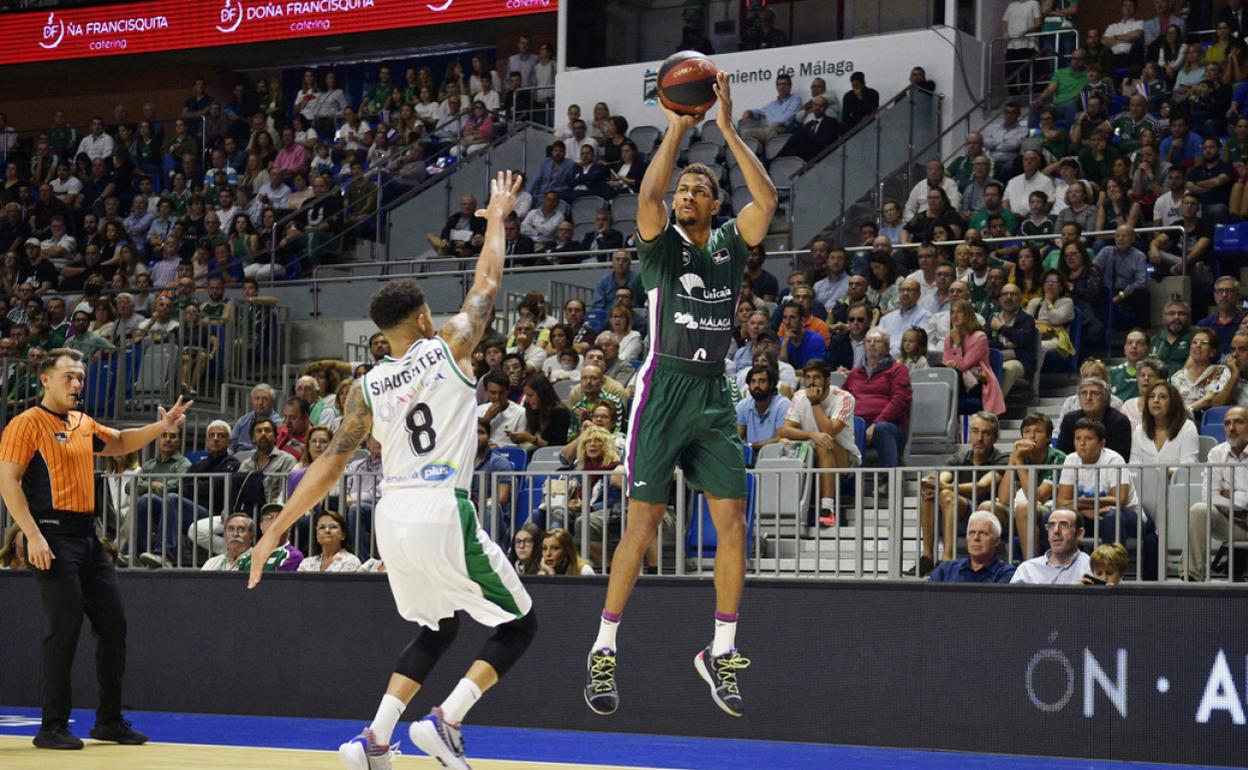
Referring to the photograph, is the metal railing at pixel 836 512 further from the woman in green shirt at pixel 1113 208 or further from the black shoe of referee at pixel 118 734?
the woman in green shirt at pixel 1113 208

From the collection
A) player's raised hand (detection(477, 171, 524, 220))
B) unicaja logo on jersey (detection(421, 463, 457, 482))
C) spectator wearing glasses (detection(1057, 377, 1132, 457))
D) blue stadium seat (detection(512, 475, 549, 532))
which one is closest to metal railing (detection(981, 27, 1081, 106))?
spectator wearing glasses (detection(1057, 377, 1132, 457))

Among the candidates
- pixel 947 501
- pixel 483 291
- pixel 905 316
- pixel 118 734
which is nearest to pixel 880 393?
pixel 905 316

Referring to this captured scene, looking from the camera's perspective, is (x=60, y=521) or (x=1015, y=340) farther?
(x=1015, y=340)

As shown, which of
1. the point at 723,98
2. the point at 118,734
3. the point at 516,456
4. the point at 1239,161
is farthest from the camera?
the point at 1239,161

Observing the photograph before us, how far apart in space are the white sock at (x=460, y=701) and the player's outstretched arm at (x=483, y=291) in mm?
1283

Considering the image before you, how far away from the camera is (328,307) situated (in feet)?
63.5

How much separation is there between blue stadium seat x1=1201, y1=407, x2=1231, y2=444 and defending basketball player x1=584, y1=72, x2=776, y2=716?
16.9 ft

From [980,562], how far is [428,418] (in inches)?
173

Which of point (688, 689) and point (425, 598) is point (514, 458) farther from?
point (425, 598)

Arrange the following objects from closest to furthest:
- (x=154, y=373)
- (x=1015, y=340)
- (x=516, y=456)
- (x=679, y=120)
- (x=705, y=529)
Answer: (x=679, y=120), (x=705, y=529), (x=516, y=456), (x=1015, y=340), (x=154, y=373)

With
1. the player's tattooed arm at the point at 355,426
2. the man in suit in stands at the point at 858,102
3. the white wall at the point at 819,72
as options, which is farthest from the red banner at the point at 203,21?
the player's tattooed arm at the point at 355,426

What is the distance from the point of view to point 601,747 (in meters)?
10.0

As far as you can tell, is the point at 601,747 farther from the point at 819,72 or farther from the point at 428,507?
the point at 819,72

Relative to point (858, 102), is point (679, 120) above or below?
below
